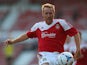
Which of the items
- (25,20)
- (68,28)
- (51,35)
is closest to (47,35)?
(51,35)

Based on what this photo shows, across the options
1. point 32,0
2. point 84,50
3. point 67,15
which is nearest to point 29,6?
point 32,0

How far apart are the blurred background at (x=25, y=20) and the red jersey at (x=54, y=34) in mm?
11716

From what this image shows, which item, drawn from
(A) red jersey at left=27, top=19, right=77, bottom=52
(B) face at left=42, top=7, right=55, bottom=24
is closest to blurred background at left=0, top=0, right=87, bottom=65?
(A) red jersey at left=27, top=19, right=77, bottom=52

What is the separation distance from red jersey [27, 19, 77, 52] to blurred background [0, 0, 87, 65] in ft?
38.4

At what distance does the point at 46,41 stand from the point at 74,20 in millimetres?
14058

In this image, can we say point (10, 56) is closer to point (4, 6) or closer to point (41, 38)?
point (4, 6)

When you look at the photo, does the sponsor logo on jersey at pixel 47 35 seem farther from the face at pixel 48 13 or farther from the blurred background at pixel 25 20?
the blurred background at pixel 25 20

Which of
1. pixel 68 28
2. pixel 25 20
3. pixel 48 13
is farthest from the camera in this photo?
pixel 25 20

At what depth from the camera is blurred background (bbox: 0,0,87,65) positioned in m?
21.4

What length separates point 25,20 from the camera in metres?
23.9

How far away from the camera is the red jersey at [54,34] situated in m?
8.84

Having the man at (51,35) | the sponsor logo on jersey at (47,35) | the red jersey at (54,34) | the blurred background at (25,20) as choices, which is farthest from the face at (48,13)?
the blurred background at (25,20)

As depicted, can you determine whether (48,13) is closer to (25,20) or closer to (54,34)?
(54,34)

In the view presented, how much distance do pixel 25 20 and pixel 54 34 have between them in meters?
15.1
